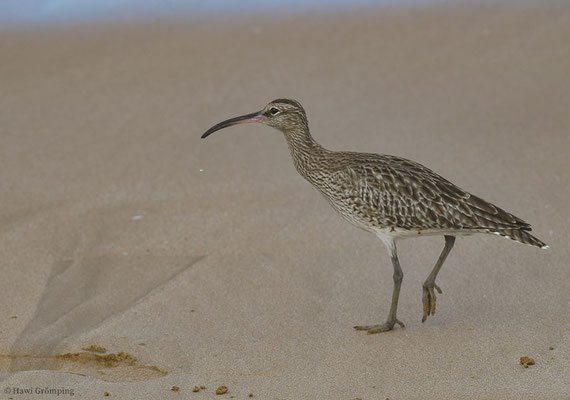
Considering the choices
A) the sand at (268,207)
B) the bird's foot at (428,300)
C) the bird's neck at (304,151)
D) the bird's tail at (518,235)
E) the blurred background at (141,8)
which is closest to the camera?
the sand at (268,207)

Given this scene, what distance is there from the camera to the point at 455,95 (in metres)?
10.8

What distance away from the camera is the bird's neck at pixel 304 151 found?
7305 millimetres

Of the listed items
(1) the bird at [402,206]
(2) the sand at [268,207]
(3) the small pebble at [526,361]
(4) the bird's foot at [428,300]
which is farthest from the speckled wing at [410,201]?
(3) the small pebble at [526,361]

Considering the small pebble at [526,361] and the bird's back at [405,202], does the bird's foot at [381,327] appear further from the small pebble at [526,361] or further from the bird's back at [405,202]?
the small pebble at [526,361]

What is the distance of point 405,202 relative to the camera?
22.2 feet

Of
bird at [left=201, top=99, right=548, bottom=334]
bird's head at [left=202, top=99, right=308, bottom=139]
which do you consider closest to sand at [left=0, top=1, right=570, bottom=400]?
bird at [left=201, top=99, right=548, bottom=334]

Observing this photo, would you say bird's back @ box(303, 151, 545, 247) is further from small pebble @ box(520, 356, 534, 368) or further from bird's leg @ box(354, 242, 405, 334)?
small pebble @ box(520, 356, 534, 368)

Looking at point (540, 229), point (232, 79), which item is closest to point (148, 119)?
point (232, 79)

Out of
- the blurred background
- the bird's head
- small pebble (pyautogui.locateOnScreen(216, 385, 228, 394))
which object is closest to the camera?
small pebble (pyautogui.locateOnScreen(216, 385, 228, 394))

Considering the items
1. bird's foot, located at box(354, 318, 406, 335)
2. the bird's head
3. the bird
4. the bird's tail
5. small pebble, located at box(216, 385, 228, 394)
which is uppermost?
the bird's head

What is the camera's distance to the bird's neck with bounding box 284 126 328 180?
7305 mm

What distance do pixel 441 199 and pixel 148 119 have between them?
15.6ft

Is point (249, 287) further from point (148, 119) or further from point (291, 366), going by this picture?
point (148, 119)

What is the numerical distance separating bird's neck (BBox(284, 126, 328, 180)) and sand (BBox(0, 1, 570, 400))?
0.93 m
